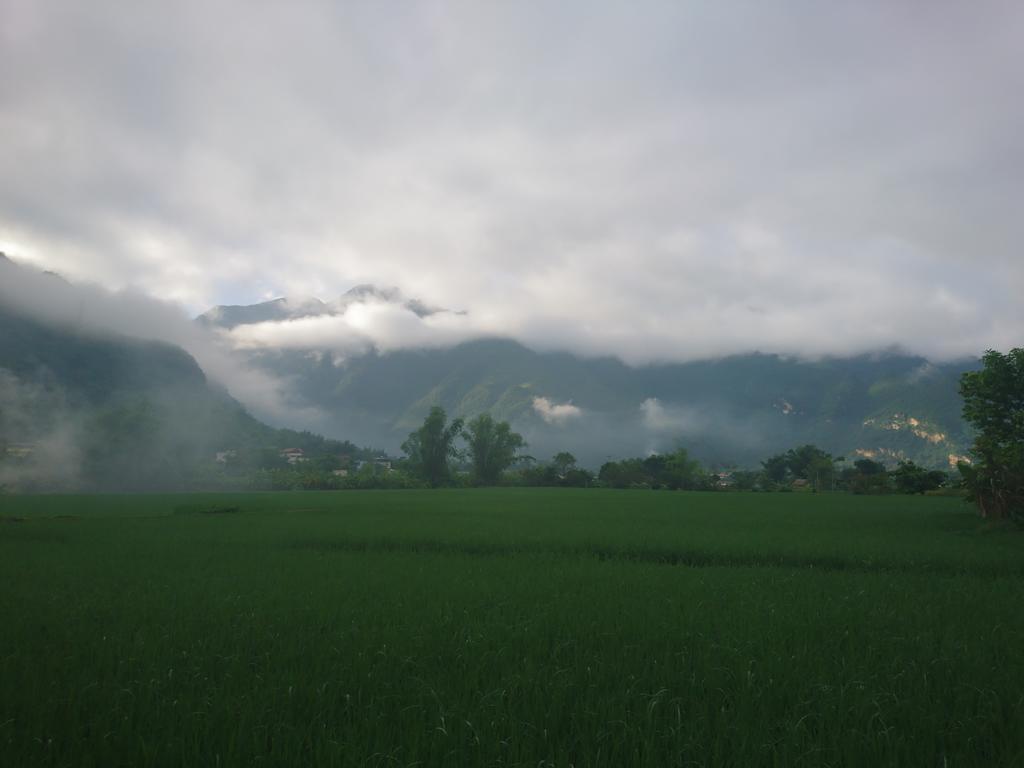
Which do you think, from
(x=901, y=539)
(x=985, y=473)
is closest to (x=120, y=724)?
(x=901, y=539)

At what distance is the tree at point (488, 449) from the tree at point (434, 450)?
416 centimetres

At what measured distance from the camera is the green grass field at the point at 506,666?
3426mm

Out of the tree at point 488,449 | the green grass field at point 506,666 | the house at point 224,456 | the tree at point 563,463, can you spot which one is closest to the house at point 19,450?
the house at point 224,456

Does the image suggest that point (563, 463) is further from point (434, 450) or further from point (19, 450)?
point (19, 450)

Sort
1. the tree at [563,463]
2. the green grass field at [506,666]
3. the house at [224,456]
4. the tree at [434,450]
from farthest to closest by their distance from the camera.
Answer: the tree at [563,463]
the house at [224,456]
the tree at [434,450]
the green grass field at [506,666]

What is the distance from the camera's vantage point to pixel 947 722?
3914mm

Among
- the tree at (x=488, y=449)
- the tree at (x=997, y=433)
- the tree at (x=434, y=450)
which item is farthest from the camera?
the tree at (x=488, y=449)

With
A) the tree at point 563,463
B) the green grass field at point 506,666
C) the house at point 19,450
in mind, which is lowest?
the tree at point 563,463

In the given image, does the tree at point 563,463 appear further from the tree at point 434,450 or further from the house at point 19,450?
the house at point 19,450

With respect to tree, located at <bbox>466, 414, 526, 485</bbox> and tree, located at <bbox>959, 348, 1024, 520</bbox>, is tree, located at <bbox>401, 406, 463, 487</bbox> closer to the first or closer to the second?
tree, located at <bbox>466, 414, 526, 485</bbox>

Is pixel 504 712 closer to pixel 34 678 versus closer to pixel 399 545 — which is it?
pixel 34 678

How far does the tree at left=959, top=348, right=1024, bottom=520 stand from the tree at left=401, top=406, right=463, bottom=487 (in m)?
67.5

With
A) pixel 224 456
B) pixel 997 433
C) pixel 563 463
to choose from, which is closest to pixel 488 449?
pixel 563 463

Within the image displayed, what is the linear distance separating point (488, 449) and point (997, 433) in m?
70.8
